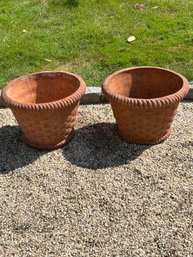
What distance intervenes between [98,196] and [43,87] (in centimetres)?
139

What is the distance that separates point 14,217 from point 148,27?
3.86 meters

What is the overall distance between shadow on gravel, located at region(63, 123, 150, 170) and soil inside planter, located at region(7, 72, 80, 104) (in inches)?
17.1

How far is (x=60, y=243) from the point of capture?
3.32 metres

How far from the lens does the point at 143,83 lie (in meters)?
4.54

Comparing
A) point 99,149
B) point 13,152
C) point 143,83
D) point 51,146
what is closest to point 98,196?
point 99,149

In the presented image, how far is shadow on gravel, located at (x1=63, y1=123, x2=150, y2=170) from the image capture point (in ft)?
13.4

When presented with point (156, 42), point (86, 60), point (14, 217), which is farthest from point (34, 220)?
point (156, 42)

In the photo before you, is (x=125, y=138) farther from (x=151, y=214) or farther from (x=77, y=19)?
(x=77, y=19)

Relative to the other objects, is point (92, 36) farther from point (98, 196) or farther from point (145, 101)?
point (98, 196)

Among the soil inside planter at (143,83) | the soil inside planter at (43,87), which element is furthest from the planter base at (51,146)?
the soil inside planter at (143,83)

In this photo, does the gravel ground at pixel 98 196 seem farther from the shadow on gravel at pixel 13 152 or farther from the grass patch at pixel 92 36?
the grass patch at pixel 92 36

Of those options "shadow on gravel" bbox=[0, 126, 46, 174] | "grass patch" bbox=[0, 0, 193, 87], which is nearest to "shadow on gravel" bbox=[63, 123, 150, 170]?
"shadow on gravel" bbox=[0, 126, 46, 174]

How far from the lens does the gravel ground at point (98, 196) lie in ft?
10.8

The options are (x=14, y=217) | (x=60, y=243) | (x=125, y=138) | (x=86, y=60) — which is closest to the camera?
(x=60, y=243)
